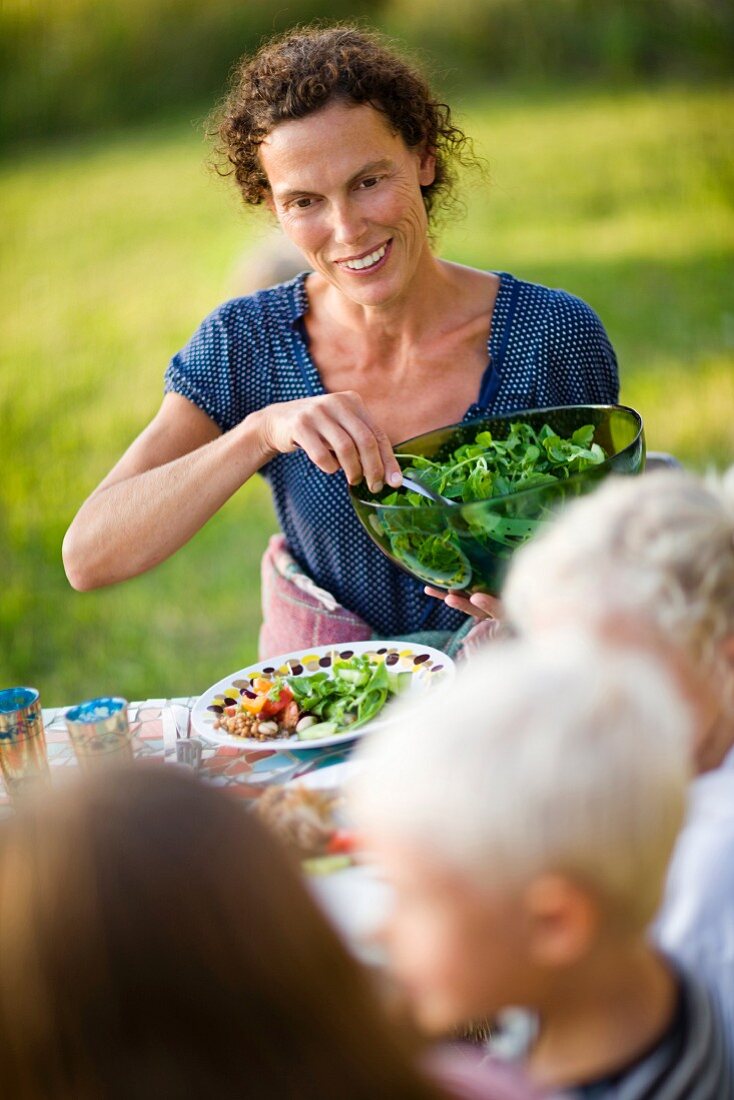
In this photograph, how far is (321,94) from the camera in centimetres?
210

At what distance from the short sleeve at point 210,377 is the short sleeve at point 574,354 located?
62 centimetres

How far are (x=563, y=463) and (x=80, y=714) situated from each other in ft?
2.46

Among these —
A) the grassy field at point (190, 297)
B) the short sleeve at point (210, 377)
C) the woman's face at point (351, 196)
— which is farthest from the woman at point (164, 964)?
the grassy field at point (190, 297)

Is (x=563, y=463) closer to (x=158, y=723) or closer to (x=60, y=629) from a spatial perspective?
(x=158, y=723)

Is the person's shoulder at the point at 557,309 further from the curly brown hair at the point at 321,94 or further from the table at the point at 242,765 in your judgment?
the table at the point at 242,765

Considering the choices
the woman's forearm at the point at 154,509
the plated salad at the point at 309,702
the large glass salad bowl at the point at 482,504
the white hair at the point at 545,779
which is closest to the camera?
the white hair at the point at 545,779

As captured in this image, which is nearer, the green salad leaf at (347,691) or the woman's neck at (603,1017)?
the woman's neck at (603,1017)

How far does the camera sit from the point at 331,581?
7.98 ft

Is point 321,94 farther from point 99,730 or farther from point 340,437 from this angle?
point 99,730

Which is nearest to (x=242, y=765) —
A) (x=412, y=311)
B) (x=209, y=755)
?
(x=209, y=755)

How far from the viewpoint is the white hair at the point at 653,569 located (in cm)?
121

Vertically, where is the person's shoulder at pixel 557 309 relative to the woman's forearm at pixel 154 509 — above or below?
above

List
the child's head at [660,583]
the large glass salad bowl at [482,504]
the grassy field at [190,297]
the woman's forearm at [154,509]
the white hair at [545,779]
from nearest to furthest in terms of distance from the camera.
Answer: the white hair at [545,779], the child's head at [660,583], the large glass salad bowl at [482,504], the woman's forearm at [154,509], the grassy field at [190,297]

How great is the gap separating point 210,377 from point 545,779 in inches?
64.5
